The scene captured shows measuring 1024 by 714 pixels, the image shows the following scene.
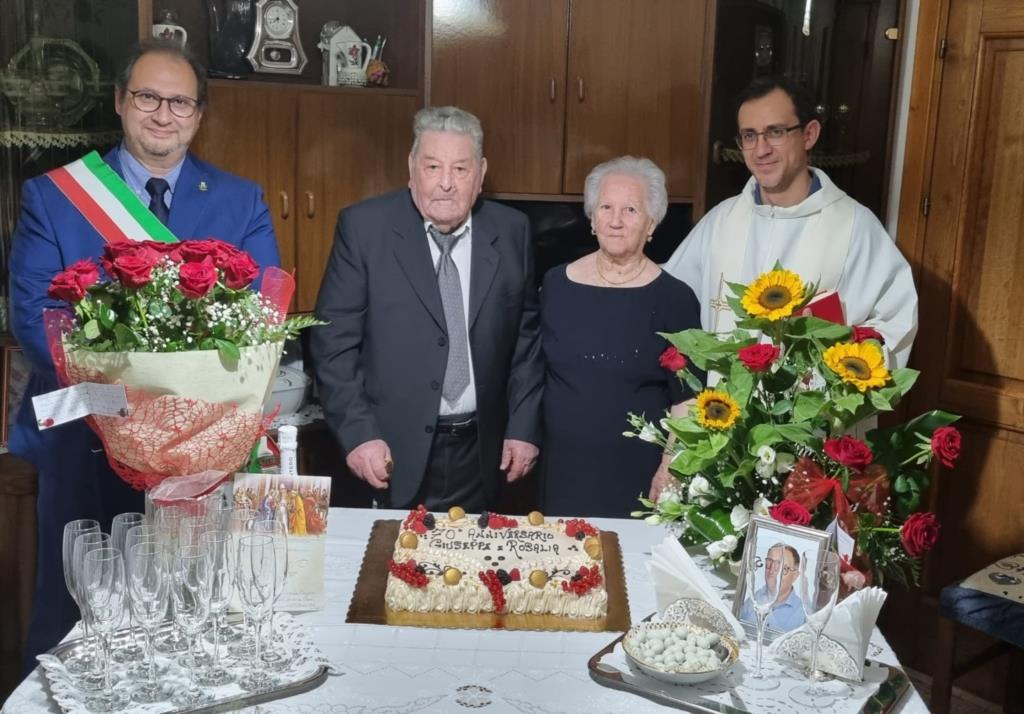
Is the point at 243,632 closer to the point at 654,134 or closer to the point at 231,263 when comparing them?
the point at 231,263

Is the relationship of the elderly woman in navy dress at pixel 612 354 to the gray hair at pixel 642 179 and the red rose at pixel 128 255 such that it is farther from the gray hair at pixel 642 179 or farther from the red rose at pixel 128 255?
the red rose at pixel 128 255

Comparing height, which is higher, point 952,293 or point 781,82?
point 781,82

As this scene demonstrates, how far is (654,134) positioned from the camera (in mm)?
3623

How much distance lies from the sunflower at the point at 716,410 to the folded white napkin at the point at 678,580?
0.19 m

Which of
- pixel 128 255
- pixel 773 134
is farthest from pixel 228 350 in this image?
pixel 773 134

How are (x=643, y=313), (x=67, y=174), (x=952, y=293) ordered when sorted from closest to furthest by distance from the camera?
(x=67, y=174) < (x=643, y=313) < (x=952, y=293)

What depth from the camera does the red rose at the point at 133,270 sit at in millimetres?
1587

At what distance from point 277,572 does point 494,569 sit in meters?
0.42

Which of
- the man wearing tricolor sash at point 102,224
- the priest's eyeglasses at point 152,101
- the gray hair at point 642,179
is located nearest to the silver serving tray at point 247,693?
the man wearing tricolor sash at point 102,224

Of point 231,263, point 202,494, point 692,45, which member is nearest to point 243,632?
point 202,494

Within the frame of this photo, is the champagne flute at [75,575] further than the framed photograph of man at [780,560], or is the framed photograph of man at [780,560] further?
the framed photograph of man at [780,560]

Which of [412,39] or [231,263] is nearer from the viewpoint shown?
[231,263]

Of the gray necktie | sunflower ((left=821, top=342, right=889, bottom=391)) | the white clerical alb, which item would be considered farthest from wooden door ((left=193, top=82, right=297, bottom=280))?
sunflower ((left=821, top=342, right=889, bottom=391))

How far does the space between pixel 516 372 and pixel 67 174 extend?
1.11 meters
